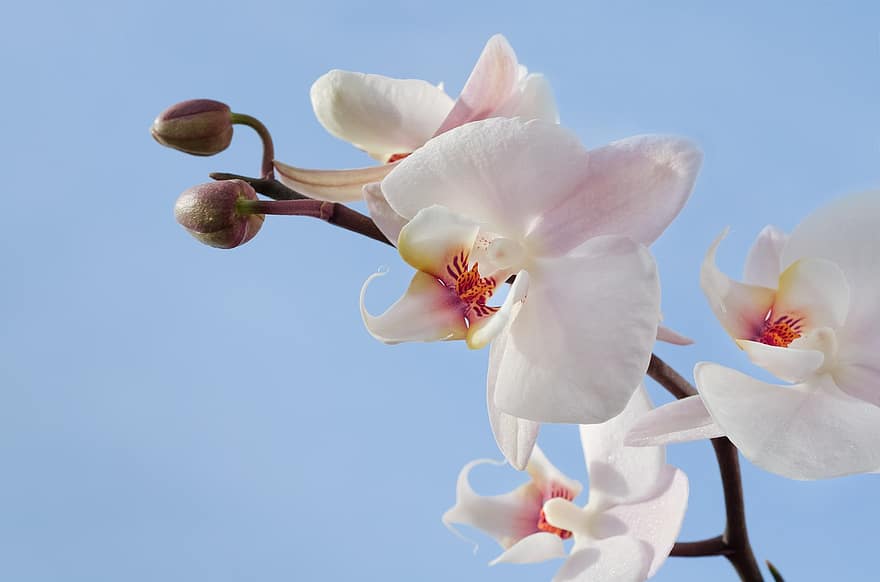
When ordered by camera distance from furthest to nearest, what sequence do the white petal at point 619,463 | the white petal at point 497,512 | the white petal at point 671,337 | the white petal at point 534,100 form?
the white petal at point 497,512 → the white petal at point 619,463 → the white petal at point 534,100 → the white petal at point 671,337

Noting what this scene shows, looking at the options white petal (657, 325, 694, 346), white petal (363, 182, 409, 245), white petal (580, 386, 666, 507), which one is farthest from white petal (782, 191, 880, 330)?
white petal (363, 182, 409, 245)

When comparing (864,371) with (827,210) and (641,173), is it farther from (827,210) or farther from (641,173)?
(641,173)

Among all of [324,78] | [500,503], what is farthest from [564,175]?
[500,503]

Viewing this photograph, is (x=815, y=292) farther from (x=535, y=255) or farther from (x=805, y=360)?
(x=535, y=255)

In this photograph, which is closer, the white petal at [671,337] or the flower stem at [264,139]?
the white petal at [671,337]

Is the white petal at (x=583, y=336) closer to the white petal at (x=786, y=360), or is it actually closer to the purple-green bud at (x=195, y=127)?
the white petal at (x=786, y=360)

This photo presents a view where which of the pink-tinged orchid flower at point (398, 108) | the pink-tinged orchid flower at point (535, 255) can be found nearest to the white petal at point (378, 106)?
the pink-tinged orchid flower at point (398, 108)

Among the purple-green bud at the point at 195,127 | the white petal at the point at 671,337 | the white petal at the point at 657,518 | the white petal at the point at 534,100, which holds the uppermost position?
the purple-green bud at the point at 195,127
